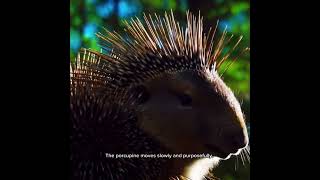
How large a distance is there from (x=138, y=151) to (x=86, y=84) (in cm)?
38

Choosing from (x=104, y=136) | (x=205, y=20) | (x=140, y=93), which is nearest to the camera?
(x=104, y=136)

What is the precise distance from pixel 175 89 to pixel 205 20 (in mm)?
399

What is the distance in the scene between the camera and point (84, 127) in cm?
221

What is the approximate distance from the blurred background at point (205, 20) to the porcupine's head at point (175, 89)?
3.8 inches

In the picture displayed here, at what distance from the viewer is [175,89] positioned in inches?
92.1

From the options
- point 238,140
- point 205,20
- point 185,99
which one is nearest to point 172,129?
point 185,99

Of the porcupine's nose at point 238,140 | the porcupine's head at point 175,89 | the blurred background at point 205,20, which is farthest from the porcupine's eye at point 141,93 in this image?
the porcupine's nose at point 238,140

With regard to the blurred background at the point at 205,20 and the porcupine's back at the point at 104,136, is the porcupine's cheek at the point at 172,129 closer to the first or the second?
the porcupine's back at the point at 104,136

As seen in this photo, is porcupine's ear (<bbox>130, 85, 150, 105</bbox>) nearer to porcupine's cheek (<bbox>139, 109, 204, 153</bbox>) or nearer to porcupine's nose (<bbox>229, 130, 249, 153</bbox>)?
porcupine's cheek (<bbox>139, 109, 204, 153</bbox>)

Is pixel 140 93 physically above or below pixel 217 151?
above

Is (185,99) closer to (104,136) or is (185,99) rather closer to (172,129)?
(172,129)

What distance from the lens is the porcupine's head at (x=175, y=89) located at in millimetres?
2305

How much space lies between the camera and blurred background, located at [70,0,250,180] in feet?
8.04

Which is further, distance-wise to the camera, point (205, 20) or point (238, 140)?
point (205, 20)
